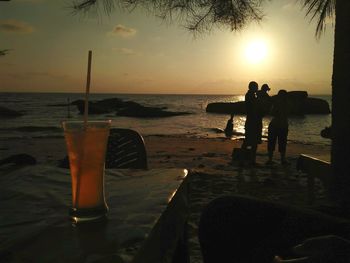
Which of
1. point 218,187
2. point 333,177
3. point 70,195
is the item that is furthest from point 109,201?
point 218,187

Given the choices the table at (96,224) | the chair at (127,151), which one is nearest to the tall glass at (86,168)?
the table at (96,224)

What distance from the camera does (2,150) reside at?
852 cm

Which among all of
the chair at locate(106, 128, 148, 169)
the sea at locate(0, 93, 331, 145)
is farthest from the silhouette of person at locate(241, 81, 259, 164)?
the chair at locate(106, 128, 148, 169)

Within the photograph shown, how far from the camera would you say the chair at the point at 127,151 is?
6.32 feet

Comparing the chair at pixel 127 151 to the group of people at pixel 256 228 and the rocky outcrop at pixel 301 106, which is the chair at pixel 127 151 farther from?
the rocky outcrop at pixel 301 106

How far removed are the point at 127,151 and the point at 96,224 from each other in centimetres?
124

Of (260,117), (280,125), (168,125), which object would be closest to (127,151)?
(260,117)

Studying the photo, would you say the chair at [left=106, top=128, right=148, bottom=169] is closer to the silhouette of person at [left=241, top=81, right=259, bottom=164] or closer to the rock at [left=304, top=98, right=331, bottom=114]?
the silhouette of person at [left=241, top=81, right=259, bottom=164]

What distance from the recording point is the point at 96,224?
2.39ft

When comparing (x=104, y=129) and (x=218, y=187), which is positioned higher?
(x=104, y=129)

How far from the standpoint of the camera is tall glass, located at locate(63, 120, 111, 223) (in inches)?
29.8

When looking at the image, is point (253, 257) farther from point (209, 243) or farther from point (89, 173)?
point (89, 173)

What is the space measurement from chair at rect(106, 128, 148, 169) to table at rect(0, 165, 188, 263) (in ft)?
2.27

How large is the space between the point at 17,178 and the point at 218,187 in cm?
321
